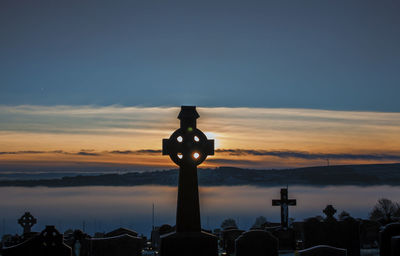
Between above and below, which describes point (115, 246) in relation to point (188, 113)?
below

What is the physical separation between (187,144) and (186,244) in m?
2.26

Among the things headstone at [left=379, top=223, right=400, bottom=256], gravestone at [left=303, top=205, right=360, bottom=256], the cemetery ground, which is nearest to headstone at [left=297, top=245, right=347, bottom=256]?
the cemetery ground

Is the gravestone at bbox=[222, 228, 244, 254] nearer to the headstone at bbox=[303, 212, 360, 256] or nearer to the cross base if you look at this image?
the headstone at bbox=[303, 212, 360, 256]

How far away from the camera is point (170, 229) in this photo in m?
20.2

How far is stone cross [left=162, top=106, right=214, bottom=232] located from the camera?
1023 cm

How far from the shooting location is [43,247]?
1137 cm

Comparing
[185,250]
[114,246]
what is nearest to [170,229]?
[114,246]

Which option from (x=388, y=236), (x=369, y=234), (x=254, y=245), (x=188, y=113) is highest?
(x=188, y=113)

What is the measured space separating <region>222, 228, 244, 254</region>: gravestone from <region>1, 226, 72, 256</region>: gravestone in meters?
9.16

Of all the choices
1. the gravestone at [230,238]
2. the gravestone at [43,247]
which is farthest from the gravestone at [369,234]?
the gravestone at [43,247]

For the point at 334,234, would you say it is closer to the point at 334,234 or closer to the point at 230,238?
the point at 334,234

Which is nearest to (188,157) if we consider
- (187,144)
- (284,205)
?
(187,144)

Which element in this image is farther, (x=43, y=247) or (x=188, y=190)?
(x=43, y=247)

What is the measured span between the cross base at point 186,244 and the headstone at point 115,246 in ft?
18.7
